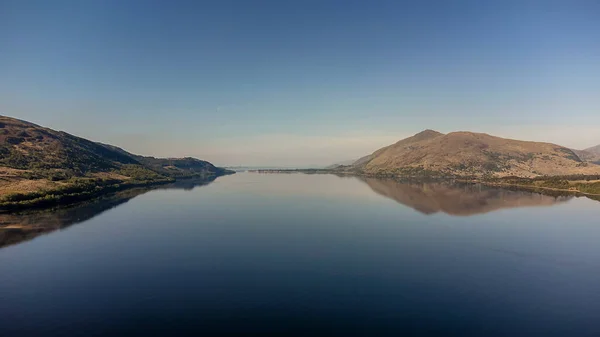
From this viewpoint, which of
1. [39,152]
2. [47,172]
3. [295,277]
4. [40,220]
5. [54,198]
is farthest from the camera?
[39,152]

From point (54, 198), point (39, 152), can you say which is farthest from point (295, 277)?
point (39, 152)

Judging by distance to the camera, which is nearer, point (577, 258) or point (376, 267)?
point (376, 267)

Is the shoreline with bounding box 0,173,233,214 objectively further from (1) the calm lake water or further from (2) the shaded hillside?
(2) the shaded hillside

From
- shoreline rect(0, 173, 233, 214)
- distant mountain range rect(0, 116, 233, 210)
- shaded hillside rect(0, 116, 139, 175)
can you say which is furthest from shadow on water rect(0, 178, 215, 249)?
shaded hillside rect(0, 116, 139, 175)

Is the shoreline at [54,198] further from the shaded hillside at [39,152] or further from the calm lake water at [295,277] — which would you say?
the shaded hillside at [39,152]

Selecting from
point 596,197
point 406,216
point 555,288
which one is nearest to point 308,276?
point 555,288

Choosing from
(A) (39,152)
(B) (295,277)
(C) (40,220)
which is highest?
(A) (39,152)

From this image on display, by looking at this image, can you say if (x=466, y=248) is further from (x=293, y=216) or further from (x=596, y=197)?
(x=596, y=197)

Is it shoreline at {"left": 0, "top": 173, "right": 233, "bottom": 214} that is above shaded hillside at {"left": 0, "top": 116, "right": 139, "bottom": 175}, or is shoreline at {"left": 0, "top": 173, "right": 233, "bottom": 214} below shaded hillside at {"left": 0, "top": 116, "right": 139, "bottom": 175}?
below

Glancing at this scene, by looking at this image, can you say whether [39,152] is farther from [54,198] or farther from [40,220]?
[40,220]
